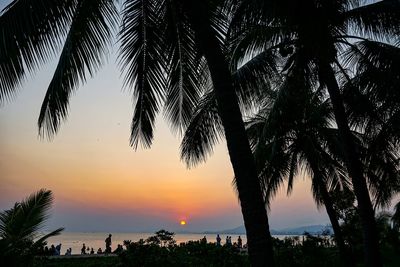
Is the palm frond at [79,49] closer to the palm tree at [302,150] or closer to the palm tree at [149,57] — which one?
the palm tree at [149,57]

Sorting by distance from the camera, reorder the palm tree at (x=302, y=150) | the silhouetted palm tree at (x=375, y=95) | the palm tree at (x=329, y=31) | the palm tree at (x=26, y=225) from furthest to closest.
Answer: the palm tree at (x=302, y=150)
the silhouetted palm tree at (x=375, y=95)
the palm tree at (x=26, y=225)
the palm tree at (x=329, y=31)

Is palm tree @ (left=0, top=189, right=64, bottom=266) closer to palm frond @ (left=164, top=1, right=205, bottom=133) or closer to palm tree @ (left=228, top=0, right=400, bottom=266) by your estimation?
palm frond @ (left=164, top=1, right=205, bottom=133)

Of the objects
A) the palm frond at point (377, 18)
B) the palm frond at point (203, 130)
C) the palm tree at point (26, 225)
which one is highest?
the palm frond at point (377, 18)

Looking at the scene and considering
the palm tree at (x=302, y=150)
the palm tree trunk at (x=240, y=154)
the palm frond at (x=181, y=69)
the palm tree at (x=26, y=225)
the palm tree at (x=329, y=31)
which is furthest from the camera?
the palm tree at (x=302, y=150)

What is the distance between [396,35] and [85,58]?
6.46m

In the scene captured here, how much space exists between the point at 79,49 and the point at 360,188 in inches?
224

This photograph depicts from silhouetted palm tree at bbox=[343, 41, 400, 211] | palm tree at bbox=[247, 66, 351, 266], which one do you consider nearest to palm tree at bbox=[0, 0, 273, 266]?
silhouetted palm tree at bbox=[343, 41, 400, 211]

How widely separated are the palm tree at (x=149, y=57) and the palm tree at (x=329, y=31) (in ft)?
2.54

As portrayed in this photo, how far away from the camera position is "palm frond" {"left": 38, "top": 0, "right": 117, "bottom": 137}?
5695 mm

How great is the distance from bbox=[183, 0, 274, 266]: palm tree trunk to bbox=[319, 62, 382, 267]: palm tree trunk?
11.0 feet

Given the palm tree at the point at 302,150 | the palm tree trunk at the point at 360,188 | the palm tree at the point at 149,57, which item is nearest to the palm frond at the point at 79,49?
the palm tree at the point at 149,57

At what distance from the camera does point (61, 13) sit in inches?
214

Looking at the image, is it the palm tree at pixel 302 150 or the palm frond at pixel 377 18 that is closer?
the palm frond at pixel 377 18

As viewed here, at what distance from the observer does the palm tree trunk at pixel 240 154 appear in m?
4.15
